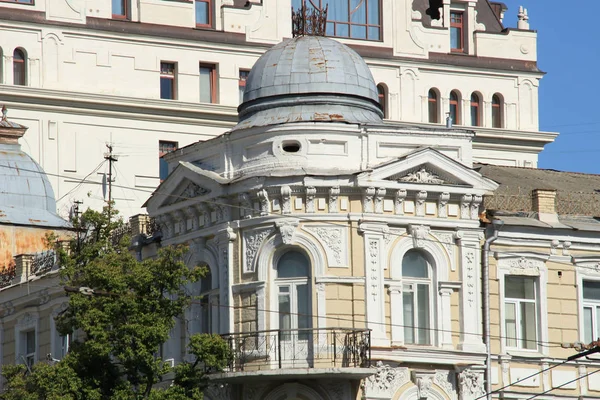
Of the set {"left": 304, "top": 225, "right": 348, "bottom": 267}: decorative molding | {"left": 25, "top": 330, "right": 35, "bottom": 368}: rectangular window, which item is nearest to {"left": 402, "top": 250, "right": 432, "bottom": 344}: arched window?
{"left": 304, "top": 225, "right": 348, "bottom": 267}: decorative molding

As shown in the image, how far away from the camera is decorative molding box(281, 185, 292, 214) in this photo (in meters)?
51.6

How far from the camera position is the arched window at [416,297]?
52.2 meters

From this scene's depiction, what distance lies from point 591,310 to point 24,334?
18.5m

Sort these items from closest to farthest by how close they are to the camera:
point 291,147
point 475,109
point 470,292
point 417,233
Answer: point 417,233 < point 291,147 < point 470,292 < point 475,109

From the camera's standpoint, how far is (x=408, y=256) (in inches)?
2069

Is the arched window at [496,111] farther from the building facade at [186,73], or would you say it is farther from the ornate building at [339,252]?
the ornate building at [339,252]

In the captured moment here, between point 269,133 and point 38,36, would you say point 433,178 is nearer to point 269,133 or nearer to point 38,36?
point 269,133

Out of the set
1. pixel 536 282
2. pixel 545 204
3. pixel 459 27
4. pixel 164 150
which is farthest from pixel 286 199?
pixel 459 27

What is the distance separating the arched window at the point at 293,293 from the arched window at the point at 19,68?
35109mm

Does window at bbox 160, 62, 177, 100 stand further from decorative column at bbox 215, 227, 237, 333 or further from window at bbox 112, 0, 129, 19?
decorative column at bbox 215, 227, 237, 333

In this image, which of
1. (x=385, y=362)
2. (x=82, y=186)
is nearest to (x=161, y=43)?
(x=82, y=186)

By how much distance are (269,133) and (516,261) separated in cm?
730

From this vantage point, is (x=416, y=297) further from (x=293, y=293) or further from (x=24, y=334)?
(x=24, y=334)

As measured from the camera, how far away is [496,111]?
314 ft
